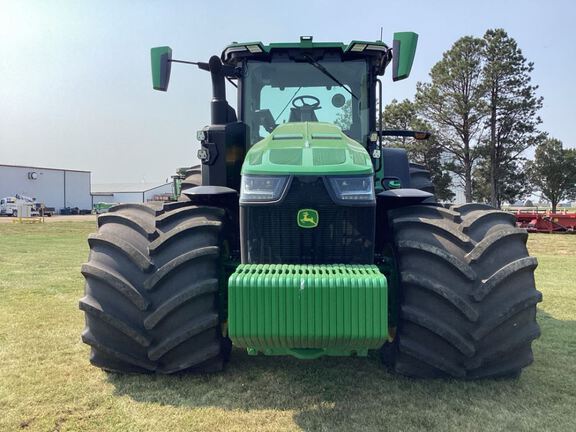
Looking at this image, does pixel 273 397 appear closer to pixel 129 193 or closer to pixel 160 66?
pixel 160 66

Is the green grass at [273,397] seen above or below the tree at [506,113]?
below

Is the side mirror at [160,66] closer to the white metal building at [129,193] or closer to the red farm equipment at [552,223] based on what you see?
the red farm equipment at [552,223]

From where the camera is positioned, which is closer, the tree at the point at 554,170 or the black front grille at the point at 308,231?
the black front grille at the point at 308,231

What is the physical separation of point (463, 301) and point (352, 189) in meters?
1.07

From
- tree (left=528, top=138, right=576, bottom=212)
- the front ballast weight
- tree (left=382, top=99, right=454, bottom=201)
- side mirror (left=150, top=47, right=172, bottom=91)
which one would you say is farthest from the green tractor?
tree (left=528, top=138, right=576, bottom=212)

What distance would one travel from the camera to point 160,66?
443 centimetres

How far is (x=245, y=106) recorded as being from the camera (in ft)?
15.9

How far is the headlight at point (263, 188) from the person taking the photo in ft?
11.4

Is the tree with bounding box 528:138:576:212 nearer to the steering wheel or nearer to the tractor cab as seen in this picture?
the tractor cab

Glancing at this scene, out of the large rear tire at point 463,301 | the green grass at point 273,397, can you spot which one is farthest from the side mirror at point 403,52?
the green grass at point 273,397

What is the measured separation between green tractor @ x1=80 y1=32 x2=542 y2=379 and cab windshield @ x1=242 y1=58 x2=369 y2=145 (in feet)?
3.00

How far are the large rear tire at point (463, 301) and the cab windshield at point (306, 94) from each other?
1.64m

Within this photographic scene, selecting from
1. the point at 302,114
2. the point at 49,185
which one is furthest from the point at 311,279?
the point at 49,185

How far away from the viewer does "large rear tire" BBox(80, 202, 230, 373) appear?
3.41 meters
